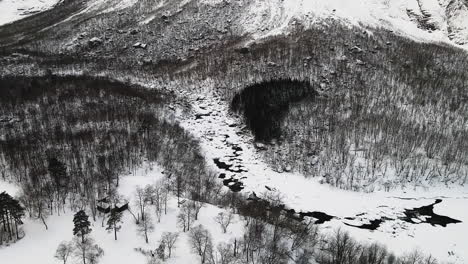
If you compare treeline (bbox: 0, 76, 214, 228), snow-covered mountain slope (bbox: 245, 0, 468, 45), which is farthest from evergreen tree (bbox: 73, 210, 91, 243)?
snow-covered mountain slope (bbox: 245, 0, 468, 45)

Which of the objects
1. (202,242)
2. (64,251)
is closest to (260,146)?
(202,242)

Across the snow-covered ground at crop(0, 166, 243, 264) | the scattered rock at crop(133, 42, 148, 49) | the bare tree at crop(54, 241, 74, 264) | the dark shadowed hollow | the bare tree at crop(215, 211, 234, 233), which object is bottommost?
the snow-covered ground at crop(0, 166, 243, 264)

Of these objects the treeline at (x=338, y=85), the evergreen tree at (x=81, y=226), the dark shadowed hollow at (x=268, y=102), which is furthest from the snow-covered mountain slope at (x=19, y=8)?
the evergreen tree at (x=81, y=226)

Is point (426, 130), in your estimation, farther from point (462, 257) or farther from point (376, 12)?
point (376, 12)

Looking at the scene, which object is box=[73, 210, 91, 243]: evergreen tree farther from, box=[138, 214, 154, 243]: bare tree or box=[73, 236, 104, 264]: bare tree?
box=[138, 214, 154, 243]: bare tree

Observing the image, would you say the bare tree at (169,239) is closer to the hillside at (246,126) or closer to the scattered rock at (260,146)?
the hillside at (246,126)
